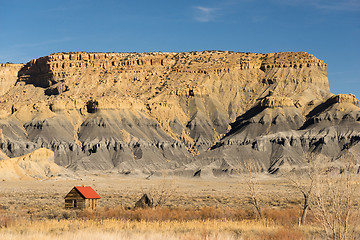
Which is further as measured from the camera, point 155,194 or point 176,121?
point 176,121

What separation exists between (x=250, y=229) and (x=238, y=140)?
4938 inches

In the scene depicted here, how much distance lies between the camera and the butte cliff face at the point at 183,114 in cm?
13512

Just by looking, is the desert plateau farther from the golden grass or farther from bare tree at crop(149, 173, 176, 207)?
the golden grass

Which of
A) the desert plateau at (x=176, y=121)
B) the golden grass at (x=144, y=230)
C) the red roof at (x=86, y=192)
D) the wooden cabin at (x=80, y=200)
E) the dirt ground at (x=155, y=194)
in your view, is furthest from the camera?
the desert plateau at (x=176, y=121)

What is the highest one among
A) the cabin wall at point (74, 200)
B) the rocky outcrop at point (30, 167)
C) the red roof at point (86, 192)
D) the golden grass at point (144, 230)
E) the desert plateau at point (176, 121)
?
the desert plateau at point (176, 121)

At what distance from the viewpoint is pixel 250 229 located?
21.7 metres

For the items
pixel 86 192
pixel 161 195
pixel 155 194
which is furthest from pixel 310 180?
pixel 86 192

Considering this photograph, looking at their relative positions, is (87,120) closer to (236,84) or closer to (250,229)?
(236,84)

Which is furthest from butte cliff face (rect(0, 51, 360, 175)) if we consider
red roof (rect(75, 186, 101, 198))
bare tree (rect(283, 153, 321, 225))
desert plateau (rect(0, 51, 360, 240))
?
bare tree (rect(283, 153, 321, 225))

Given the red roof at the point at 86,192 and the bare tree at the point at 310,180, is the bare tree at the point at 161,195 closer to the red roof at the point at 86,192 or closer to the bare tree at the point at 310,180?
the red roof at the point at 86,192

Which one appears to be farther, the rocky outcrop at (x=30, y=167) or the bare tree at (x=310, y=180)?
the rocky outcrop at (x=30, y=167)

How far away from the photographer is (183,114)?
166500 millimetres

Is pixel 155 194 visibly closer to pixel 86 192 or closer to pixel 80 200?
pixel 86 192

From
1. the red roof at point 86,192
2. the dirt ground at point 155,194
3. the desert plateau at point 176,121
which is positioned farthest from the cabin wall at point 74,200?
the desert plateau at point 176,121
